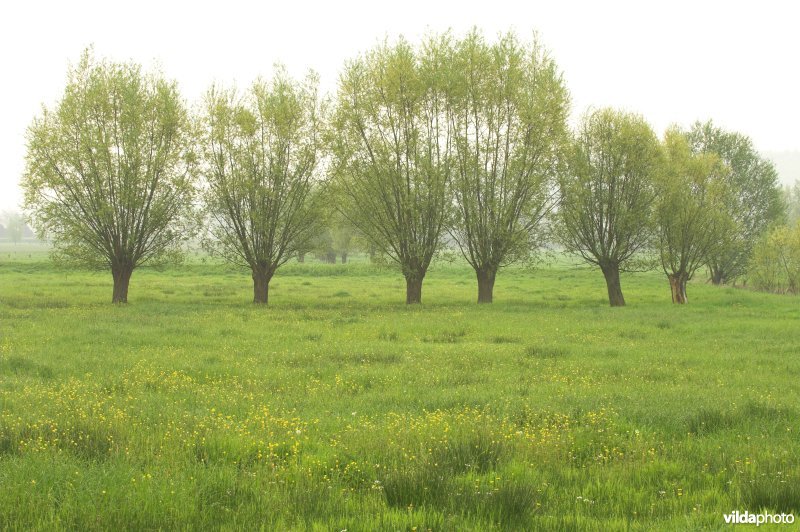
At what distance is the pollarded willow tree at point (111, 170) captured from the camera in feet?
98.5

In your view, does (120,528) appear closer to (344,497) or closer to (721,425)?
(344,497)

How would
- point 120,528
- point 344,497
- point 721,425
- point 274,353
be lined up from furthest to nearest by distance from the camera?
point 274,353
point 721,425
point 344,497
point 120,528

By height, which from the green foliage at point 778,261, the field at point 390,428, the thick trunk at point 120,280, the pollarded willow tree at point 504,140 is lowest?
the field at point 390,428

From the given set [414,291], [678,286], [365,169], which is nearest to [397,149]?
[365,169]

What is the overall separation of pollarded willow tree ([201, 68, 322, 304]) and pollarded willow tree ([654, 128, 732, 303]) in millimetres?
22543

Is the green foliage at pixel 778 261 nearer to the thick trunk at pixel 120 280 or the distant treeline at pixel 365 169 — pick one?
the distant treeline at pixel 365 169

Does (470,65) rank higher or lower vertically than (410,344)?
higher

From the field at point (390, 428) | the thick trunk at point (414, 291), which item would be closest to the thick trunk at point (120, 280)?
the field at point (390, 428)

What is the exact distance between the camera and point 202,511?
18.6 feet

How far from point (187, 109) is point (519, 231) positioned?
21249mm

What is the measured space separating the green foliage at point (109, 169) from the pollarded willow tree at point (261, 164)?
202 cm

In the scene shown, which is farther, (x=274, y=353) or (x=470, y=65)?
(x=470, y=65)

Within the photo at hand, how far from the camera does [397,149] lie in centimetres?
3153

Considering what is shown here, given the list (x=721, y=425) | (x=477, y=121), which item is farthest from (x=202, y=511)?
(x=477, y=121)
